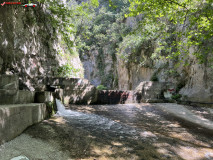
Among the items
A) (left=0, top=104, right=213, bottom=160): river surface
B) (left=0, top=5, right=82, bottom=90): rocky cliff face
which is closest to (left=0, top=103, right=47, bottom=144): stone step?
(left=0, top=104, right=213, bottom=160): river surface

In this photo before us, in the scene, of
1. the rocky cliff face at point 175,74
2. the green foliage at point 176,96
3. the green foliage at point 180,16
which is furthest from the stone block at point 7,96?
the green foliage at point 176,96

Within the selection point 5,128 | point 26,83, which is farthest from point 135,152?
point 26,83

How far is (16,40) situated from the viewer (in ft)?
21.1

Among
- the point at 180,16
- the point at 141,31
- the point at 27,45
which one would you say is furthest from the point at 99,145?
the point at 180,16

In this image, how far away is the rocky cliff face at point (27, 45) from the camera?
18.6 ft

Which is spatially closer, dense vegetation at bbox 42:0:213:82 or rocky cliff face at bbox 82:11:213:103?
dense vegetation at bbox 42:0:213:82

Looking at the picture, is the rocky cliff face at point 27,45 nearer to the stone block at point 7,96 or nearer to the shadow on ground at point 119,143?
the stone block at point 7,96

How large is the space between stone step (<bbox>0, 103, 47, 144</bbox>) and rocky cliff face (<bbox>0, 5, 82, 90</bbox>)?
3.11 m

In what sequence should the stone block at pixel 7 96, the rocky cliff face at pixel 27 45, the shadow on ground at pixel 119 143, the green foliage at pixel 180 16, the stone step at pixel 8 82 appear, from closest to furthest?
the shadow on ground at pixel 119 143
the stone block at pixel 7 96
the stone step at pixel 8 82
the rocky cliff face at pixel 27 45
the green foliage at pixel 180 16

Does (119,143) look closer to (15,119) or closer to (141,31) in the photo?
(15,119)

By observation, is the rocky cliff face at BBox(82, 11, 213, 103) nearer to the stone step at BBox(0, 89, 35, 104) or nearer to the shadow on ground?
the shadow on ground

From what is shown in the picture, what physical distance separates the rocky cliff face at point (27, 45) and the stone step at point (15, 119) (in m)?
3.11

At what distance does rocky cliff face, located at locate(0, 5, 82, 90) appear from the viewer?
5.68 m

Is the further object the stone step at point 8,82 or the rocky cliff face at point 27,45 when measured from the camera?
the rocky cliff face at point 27,45
